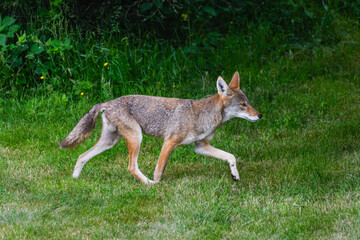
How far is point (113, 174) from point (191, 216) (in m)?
2.03

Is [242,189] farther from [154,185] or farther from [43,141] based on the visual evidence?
[43,141]

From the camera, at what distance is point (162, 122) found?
7.31m

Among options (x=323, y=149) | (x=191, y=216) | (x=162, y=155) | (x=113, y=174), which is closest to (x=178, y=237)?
(x=191, y=216)

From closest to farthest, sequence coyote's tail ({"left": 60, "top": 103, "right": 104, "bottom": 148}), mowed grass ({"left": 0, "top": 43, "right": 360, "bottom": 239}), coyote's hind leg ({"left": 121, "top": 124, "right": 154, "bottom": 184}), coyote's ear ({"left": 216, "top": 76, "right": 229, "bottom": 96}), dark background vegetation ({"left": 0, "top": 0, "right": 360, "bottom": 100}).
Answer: mowed grass ({"left": 0, "top": 43, "right": 360, "bottom": 239}), coyote's hind leg ({"left": 121, "top": 124, "right": 154, "bottom": 184}), coyote's tail ({"left": 60, "top": 103, "right": 104, "bottom": 148}), coyote's ear ({"left": 216, "top": 76, "right": 229, "bottom": 96}), dark background vegetation ({"left": 0, "top": 0, "right": 360, "bottom": 100})

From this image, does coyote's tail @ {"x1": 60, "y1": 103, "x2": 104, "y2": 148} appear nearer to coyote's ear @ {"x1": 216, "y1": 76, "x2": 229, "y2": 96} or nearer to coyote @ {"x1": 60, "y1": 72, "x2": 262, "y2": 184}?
coyote @ {"x1": 60, "y1": 72, "x2": 262, "y2": 184}

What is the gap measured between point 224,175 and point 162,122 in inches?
43.1

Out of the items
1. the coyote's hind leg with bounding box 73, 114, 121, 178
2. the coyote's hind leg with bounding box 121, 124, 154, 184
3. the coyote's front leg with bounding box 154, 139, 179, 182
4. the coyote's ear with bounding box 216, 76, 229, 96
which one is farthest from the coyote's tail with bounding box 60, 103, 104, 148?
the coyote's ear with bounding box 216, 76, 229, 96

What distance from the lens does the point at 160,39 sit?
11.4 m

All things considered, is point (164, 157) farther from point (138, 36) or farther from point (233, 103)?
point (138, 36)

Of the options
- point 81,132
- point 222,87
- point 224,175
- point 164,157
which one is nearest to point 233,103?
point 222,87

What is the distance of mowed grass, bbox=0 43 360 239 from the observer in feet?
18.5

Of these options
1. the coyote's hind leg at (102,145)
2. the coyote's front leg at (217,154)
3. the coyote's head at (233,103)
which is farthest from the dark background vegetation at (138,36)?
the coyote's head at (233,103)

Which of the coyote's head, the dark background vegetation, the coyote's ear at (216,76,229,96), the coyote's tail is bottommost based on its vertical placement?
the dark background vegetation

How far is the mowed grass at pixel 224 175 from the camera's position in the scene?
5652 mm
